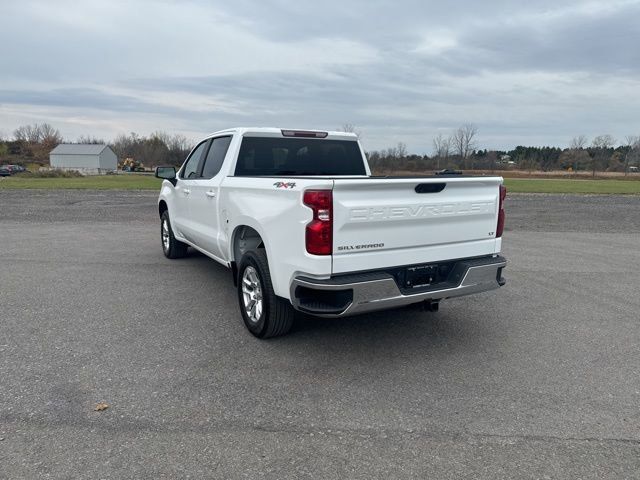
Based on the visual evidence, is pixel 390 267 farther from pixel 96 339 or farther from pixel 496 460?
pixel 96 339

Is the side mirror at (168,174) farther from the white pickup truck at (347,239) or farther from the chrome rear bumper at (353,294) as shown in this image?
the chrome rear bumper at (353,294)

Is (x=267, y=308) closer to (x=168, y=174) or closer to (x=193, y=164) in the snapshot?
(x=193, y=164)

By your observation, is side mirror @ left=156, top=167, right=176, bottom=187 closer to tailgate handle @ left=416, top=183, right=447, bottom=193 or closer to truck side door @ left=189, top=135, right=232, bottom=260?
truck side door @ left=189, top=135, right=232, bottom=260

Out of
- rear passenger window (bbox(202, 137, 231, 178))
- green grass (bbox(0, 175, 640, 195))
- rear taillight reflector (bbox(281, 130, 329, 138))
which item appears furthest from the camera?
green grass (bbox(0, 175, 640, 195))

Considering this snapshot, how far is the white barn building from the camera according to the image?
10262 cm

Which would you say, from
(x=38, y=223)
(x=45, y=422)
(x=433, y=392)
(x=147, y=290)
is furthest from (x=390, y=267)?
(x=38, y=223)

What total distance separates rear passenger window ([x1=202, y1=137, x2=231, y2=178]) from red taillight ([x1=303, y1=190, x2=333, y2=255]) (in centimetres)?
256

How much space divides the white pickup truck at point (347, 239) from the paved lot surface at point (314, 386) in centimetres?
59

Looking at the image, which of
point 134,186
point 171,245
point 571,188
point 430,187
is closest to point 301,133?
point 430,187

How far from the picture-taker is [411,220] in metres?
4.09

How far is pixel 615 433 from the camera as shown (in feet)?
10.4

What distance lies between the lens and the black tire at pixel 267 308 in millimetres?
4402

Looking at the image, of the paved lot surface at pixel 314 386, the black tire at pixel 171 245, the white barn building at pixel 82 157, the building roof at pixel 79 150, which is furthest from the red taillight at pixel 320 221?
the building roof at pixel 79 150

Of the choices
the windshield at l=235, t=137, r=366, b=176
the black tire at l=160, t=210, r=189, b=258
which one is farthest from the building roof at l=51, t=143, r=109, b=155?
the windshield at l=235, t=137, r=366, b=176
